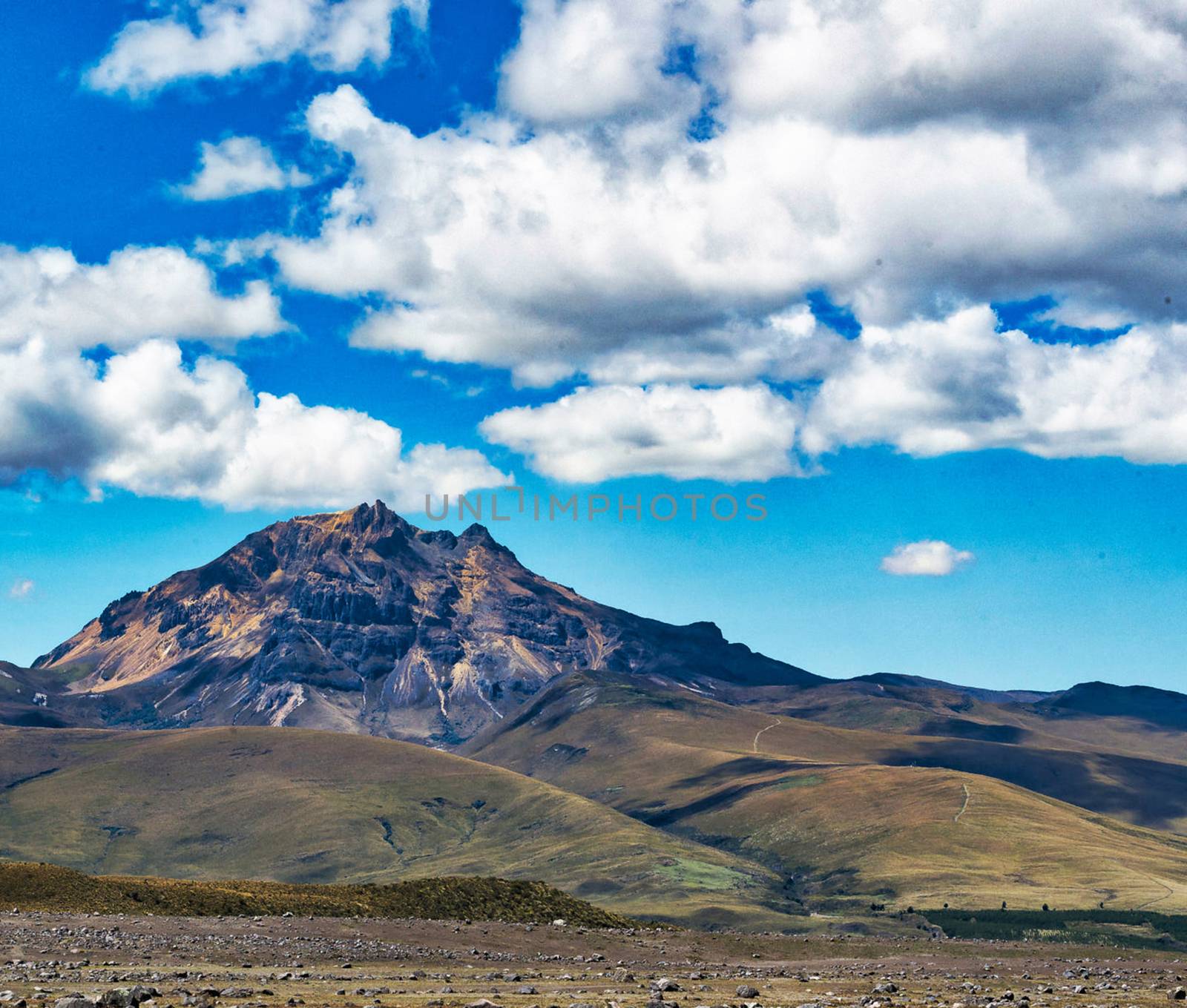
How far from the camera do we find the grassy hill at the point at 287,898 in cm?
9325

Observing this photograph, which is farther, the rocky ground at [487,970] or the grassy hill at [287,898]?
the grassy hill at [287,898]

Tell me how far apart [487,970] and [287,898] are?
29.5 metres

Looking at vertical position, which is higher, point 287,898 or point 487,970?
point 287,898

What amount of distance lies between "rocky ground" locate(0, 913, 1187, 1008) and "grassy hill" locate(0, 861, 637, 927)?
618 cm

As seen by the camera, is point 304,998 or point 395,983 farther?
point 395,983

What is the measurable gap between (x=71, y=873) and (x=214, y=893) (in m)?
10.4

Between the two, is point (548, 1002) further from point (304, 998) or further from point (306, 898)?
point (306, 898)

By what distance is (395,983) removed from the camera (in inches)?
2537

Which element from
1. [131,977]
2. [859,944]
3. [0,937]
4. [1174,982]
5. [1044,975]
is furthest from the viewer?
[859,944]

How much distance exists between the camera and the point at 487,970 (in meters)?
75.9

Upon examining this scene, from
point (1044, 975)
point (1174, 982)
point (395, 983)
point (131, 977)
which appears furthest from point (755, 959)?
point (131, 977)

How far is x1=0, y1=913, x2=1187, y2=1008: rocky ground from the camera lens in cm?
5572

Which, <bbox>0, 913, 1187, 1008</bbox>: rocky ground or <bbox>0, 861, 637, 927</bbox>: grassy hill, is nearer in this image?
<bbox>0, 913, 1187, 1008</bbox>: rocky ground

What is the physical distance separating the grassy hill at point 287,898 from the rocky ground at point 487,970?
20.3 feet
